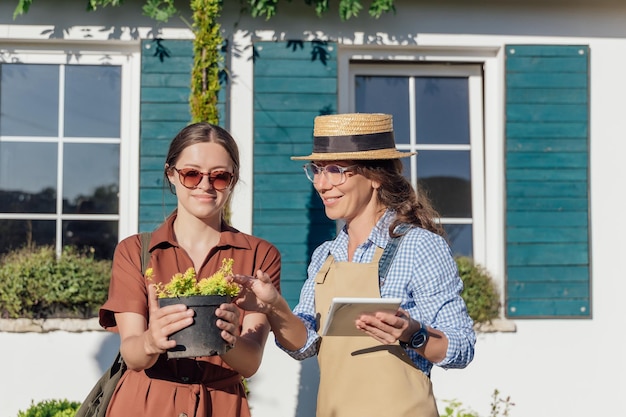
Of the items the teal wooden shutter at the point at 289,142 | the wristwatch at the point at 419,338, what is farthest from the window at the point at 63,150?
the wristwatch at the point at 419,338

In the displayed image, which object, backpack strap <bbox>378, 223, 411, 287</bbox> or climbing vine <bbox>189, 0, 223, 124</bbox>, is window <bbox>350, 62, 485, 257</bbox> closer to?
climbing vine <bbox>189, 0, 223, 124</bbox>

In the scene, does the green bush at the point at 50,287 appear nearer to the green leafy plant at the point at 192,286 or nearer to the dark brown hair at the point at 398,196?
the dark brown hair at the point at 398,196

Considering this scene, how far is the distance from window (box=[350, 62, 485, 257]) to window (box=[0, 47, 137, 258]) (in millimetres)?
1660

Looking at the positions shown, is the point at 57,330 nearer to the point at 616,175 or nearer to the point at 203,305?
the point at 203,305

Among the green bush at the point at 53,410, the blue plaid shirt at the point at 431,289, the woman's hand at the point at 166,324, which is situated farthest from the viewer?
the green bush at the point at 53,410

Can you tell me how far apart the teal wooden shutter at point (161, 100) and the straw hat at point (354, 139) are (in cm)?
267

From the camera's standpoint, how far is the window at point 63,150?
213 inches

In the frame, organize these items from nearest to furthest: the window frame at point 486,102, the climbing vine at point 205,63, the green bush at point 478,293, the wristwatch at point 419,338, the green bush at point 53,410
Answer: the wristwatch at point 419,338
the green bush at point 53,410
the climbing vine at point 205,63
the green bush at point 478,293
the window frame at point 486,102

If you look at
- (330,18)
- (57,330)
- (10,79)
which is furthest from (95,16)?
(57,330)

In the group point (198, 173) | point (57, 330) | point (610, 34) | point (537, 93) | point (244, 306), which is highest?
point (610, 34)

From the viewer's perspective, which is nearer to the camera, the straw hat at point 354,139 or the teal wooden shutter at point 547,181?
the straw hat at point 354,139

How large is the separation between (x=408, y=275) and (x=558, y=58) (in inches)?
139

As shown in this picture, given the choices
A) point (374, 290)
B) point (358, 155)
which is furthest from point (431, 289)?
point (358, 155)

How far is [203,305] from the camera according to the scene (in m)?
2.06
